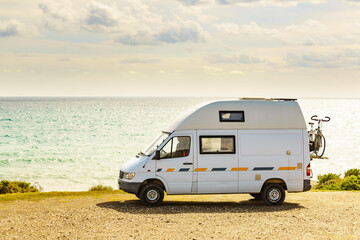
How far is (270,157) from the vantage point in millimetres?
15445

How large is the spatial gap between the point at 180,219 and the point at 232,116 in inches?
148

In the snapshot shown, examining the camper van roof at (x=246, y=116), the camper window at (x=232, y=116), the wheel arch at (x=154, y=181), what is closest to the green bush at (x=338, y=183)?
the camper van roof at (x=246, y=116)

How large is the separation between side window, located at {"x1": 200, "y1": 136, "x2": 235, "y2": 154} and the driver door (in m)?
0.42

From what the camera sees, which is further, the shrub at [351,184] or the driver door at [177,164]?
the shrub at [351,184]

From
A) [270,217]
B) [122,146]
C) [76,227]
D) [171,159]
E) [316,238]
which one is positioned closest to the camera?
[316,238]

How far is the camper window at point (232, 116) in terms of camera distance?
50.2ft

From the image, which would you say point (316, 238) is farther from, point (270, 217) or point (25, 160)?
point (25, 160)

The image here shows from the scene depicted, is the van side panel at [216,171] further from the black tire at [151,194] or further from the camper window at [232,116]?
the black tire at [151,194]

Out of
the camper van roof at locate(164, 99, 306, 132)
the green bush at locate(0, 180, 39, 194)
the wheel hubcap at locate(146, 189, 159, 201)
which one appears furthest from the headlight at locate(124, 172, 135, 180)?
the green bush at locate(0, 180, 39, 194)

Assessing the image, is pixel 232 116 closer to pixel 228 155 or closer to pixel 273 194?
pixel 228 155

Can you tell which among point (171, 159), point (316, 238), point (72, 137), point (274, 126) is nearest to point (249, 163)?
point (274, 126)

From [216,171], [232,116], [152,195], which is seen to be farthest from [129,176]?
[232,116]

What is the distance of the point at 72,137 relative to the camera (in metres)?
69.6

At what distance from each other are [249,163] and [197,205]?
6.79 ft
